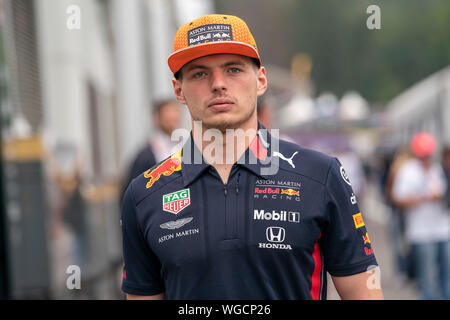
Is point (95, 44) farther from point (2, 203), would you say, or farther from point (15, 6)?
point (2, 203)

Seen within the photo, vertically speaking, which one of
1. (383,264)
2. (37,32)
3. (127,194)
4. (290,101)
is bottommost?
(383,264)

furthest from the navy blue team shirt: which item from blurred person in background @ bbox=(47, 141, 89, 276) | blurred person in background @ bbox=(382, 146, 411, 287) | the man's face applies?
blurred person in background @ bbox=(382, 146, 411, 287)

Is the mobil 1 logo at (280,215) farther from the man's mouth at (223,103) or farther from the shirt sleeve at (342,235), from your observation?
the man's mouth at (223,103)

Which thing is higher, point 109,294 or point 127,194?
point 127,194

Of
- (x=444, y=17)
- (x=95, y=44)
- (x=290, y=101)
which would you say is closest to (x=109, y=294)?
(x=95, y=44)

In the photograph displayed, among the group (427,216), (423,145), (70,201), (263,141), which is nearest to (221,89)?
(263,141)

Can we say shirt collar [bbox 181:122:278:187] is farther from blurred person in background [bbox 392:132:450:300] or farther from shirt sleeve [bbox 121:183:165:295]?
blurred person in background [bbox 392:132:450:300]

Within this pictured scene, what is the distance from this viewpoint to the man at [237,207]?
2.22 metres

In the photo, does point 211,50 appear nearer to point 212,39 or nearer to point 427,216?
point 212,39

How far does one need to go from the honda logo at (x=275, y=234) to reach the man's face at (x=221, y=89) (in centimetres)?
37

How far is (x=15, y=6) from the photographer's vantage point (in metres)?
6.57

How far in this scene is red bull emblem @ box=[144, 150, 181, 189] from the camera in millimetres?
2434

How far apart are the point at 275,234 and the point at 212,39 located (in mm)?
638

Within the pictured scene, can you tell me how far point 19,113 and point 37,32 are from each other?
4.11ft
